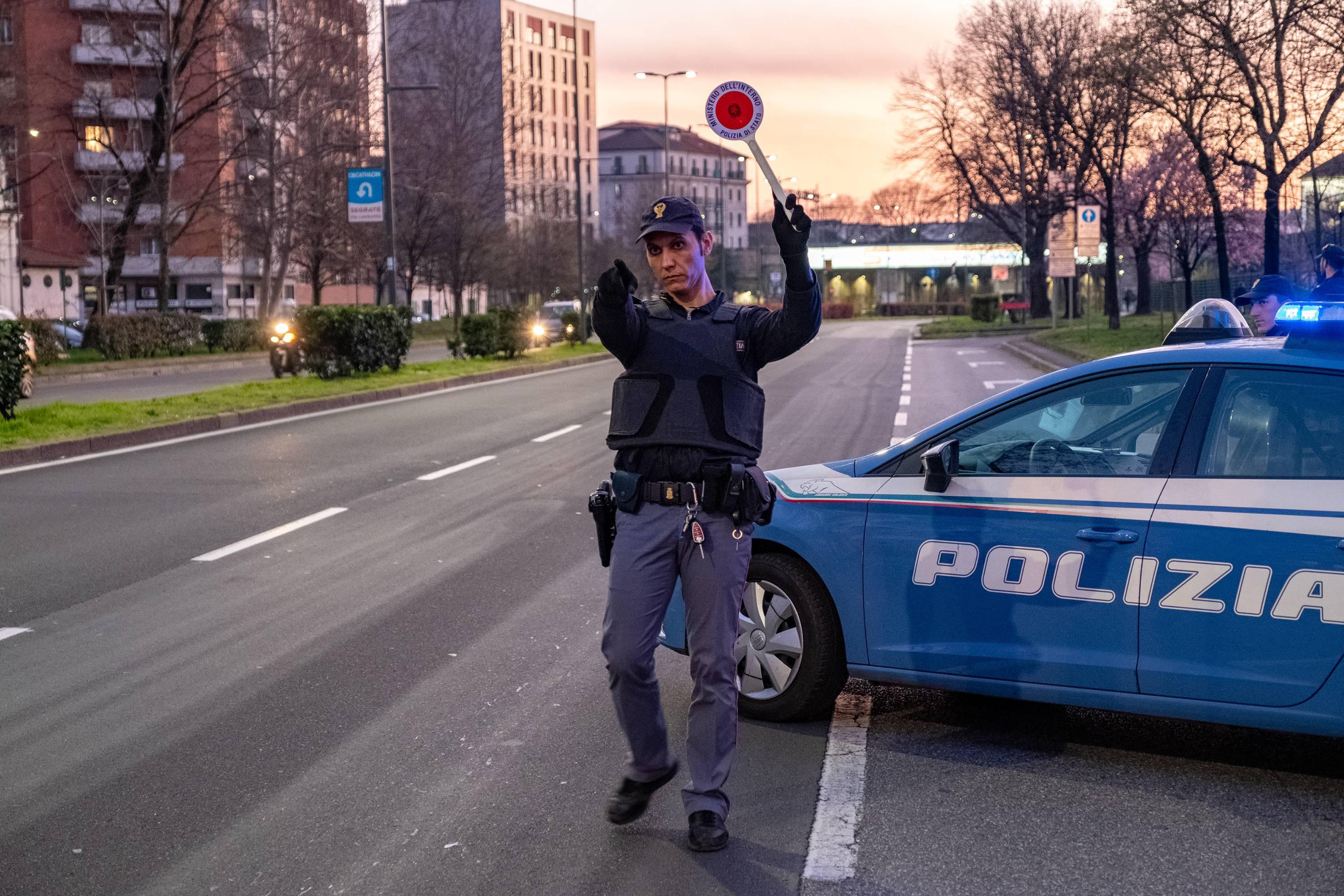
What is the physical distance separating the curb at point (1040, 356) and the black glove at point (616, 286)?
68.3ft

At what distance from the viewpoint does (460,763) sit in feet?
16.6

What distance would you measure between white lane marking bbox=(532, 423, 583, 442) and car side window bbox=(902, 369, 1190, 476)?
1165cm

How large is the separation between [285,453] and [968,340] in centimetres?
3711

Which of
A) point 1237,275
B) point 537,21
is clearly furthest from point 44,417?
point 537,21

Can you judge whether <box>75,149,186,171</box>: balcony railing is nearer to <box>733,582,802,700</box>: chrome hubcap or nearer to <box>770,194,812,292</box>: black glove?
<box>733,582,802,700</box>: chrome hubcap

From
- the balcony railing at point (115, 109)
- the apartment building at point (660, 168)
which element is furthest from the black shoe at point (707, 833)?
the apartment building at point (660, 168)

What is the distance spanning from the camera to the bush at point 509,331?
35094 millimetres

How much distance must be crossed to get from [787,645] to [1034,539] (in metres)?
1.01

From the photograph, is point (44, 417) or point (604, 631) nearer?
→ point (604, 631)

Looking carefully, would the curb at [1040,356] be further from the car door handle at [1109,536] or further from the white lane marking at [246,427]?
the car door handle at [1109,536]

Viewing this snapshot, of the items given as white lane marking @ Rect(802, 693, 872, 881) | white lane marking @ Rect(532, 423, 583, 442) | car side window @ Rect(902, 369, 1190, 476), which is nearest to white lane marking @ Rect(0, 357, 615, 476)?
white lane marking @ Rect(532, 423, 583, 442)

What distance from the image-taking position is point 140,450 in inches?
618

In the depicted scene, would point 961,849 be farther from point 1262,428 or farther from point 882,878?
point 1262,428

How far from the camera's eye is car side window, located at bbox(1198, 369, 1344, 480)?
15.1ft
